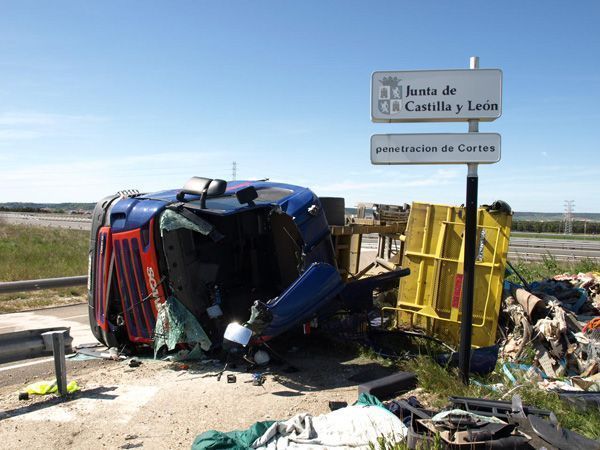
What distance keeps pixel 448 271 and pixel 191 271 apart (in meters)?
3.35

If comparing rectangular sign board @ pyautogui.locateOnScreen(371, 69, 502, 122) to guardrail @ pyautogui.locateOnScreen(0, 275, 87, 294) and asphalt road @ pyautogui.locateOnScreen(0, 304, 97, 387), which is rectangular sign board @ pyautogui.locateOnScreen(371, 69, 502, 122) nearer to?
asphalt road @ pyautogui.locateOnScreen(0, 304, 97, 387)

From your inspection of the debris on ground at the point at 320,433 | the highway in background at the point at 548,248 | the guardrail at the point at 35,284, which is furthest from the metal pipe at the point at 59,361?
the highway in background at the point at 548,248

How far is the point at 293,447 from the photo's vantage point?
383cm

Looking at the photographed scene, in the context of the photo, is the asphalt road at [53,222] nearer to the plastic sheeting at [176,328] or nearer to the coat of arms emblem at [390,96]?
the plastic sheeting at [176,328]

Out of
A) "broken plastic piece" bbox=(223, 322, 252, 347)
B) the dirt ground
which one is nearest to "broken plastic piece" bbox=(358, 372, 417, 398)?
the dirt ground

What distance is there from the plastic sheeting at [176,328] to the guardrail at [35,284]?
4.50 metres

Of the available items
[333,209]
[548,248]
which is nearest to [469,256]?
[333,209]

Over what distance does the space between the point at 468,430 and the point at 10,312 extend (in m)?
9.74

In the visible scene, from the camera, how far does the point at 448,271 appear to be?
727 cm

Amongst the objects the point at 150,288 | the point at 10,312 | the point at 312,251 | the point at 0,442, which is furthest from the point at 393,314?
the point at 10,312

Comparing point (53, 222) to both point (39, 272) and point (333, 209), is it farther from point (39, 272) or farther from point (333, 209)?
→ point (333, 209)

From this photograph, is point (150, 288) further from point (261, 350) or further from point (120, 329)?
point (261, 350)

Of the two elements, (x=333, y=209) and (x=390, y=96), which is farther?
(x=333, y=209)

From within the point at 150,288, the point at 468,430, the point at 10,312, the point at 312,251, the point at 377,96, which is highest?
the point at 377,96
